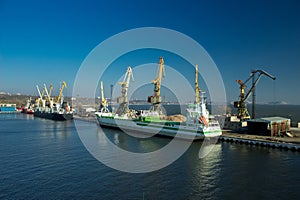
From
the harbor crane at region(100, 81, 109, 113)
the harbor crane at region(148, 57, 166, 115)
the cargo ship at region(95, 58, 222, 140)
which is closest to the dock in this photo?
the cargo ship at region(95, 58, 222, 140)

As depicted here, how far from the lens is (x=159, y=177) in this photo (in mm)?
25047

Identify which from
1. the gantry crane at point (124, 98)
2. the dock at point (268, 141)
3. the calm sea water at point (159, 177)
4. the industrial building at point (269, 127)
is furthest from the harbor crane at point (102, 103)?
the industrial building at point (269, 127)

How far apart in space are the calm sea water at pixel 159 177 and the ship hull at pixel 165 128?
8404 millimetres

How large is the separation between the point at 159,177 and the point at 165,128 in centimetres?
2683

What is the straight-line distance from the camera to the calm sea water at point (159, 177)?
67.7 ft

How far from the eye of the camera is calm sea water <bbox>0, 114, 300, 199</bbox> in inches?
813

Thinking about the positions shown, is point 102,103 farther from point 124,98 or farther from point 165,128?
point 165,128

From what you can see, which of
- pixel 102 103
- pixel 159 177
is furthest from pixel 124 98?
pixel 159 177

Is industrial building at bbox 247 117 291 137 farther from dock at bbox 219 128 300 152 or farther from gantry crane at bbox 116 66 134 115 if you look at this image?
gantry crane at bbox 116 66 134 115

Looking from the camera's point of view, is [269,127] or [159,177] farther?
[269,127]

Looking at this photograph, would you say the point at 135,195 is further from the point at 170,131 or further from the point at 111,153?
the point at 170,131

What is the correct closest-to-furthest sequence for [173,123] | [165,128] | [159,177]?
[159,177] < [173,123] < [165,128]

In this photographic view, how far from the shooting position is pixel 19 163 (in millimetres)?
29594

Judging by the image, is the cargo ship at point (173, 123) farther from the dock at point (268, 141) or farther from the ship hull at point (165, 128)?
the dock at point (268, 141)
